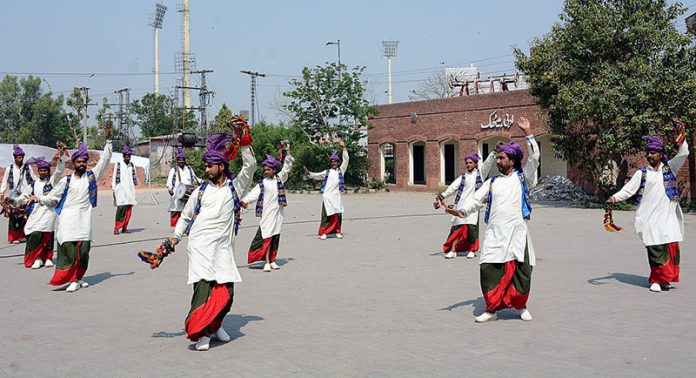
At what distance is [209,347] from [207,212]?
122 cm

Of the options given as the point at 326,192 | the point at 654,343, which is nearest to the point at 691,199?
the point at 326,192

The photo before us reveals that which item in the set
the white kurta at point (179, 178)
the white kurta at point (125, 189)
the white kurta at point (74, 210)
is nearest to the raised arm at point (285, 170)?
the white kurta at point (74, 210)

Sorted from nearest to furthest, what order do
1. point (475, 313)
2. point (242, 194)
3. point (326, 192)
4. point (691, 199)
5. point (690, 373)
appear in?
point (690, 373) < point (242, 194) < point (475, 313) < point (326, 192) < point (691, 199)

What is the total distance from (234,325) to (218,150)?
72.9 inches

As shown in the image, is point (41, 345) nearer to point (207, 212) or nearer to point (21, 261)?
point (207, 212)

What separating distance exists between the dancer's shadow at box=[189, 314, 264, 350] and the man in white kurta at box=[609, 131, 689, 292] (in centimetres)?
475

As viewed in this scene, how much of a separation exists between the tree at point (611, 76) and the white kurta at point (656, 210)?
13.6 m

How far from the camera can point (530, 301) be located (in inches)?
321

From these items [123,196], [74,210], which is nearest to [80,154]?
[74,210]

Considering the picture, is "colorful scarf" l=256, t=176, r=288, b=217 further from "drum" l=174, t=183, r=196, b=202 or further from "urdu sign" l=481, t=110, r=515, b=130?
"urdu sign" l=481, t=110, r=515, b=130

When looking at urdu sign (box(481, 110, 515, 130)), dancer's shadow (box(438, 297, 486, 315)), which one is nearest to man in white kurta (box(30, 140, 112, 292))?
dancer's shadow (box(438, 297, 486, 315))

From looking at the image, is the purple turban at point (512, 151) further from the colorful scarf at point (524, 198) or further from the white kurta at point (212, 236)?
the white kurta at point (212, 236)

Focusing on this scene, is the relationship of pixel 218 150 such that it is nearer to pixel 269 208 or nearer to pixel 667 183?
pixel 269 208

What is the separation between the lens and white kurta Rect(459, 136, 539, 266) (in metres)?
7.13
